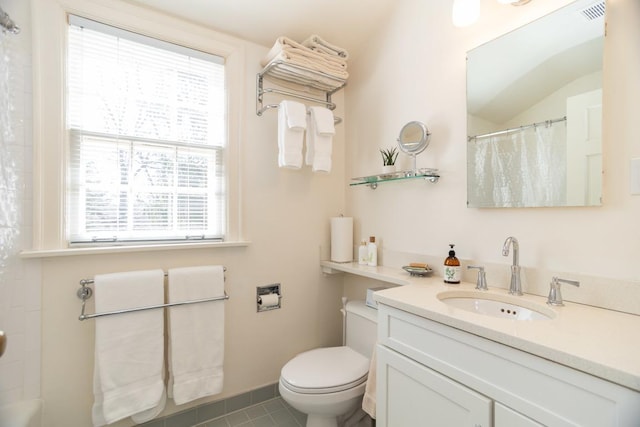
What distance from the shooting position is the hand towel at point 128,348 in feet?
4.57

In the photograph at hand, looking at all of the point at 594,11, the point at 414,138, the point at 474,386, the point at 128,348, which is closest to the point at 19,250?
the point at 128,348

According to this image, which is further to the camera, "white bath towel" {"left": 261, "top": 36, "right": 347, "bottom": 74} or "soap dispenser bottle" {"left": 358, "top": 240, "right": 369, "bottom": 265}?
"soap dispenser bottle" {"left": 358, "top": 240, "right": 369, "bottom": 265}

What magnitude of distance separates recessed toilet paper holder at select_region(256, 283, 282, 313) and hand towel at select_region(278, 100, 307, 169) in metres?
0.81

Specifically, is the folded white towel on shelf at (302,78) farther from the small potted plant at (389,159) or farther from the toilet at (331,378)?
the toilet at (331,378)

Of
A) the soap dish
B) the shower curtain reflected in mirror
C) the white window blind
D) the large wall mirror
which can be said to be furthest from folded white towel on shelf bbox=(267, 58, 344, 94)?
the soap dish

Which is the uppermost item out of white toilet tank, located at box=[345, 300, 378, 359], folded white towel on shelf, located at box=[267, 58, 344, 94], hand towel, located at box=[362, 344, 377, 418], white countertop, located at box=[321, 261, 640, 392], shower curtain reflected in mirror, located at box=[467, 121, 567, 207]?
folded white towel on shelf, located at box=[267, 58, 344, 94]

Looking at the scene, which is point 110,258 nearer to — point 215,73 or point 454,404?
point 215,73

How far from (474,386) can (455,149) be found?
3.62 ft

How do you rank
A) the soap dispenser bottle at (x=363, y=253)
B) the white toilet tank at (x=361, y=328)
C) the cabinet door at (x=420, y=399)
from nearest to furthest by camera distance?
the cabinet door at (x=420, y=399) < the white toilet tank at (x=361, y=328) < the soap dispenser bottle at (x=363, y=253)

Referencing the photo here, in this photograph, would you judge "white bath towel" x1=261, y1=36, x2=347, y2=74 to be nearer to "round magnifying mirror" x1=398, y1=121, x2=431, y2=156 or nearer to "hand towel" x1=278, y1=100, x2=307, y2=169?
"hand towel" x1=278, y1=100, x2=307, y2=169

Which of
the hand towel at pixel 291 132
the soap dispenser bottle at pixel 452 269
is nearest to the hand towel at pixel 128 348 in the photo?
the hand towel at pixel 291 132

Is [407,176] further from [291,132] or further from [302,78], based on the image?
[302,78]

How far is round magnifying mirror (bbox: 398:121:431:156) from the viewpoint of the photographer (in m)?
1.64

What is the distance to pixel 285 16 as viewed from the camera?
1813mm
